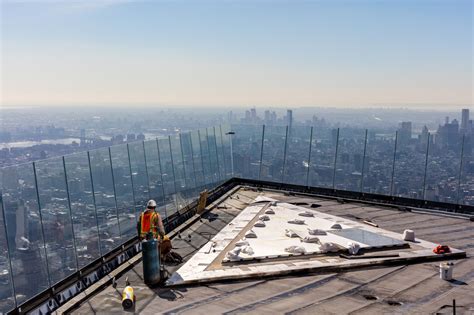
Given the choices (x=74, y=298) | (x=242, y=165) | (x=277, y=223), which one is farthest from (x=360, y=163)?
(x=74, y=298)

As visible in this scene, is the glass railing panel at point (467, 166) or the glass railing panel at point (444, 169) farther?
the glass railing panel at point (467, 166)

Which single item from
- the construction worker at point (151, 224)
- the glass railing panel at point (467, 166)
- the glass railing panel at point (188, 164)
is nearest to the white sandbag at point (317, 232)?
the construction worker at point (151, 224)

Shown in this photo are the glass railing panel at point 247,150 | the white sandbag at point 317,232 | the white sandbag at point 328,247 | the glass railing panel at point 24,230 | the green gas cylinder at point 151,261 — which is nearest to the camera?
the green gas cylinder at point 151,261

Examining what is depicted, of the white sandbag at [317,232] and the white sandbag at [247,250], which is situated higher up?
the white sandbag at [247,250]

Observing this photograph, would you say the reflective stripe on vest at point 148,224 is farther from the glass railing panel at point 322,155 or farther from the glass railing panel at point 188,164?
the glass railing panel at point 322,155

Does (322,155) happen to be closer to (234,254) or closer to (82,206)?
(234,254)

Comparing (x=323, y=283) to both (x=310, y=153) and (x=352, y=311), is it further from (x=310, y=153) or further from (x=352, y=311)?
(x=310, y=153)

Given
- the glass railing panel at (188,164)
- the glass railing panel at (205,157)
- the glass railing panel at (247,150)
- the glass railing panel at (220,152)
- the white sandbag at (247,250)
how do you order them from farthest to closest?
1. the glass railing panel at (247,150)
2. the glass railing panel at (220,152)
3. the glass railing panel at (205,157)
4. the glass railing panel at (188,164)
5. the white sandbag at (247,250)

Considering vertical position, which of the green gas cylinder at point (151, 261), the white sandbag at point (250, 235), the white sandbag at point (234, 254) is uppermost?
the green gas cylinder at point (151, 261)

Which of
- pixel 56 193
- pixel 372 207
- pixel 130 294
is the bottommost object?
pixel 372 207
